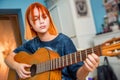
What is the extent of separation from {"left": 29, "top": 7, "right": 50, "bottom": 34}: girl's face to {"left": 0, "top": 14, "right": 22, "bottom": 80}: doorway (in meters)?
2.12

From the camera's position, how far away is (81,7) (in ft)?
9.04

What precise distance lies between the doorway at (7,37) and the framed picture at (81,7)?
1021 millimetres

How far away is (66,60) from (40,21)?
0.92 feet

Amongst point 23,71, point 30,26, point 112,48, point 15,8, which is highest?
point 15,8

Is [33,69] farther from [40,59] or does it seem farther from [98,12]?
[98,12]

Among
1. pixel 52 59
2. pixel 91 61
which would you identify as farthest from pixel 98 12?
pixel 91 61

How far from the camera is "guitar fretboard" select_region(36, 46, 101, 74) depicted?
889mm

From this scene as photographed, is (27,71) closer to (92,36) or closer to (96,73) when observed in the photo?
(96,73)

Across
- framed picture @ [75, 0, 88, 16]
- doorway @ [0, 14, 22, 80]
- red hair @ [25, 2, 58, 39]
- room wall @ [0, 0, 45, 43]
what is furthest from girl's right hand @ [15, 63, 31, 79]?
doorway @ [0, 14, 22, 80]

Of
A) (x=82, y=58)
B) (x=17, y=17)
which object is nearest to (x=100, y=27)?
(x=17, y=17)

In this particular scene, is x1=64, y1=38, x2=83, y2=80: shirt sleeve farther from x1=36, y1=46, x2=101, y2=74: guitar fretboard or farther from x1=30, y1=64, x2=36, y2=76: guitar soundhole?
x1=30, y1=64, x2=36, y2=76: guitar soundhole

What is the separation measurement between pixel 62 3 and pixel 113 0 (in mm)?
709

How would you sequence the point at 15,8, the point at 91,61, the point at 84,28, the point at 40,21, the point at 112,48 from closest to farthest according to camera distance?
the point at 112,48, the point at 91,61, the point at 40,21, the point at 84,28, the point at 15,8

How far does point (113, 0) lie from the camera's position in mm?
2439
